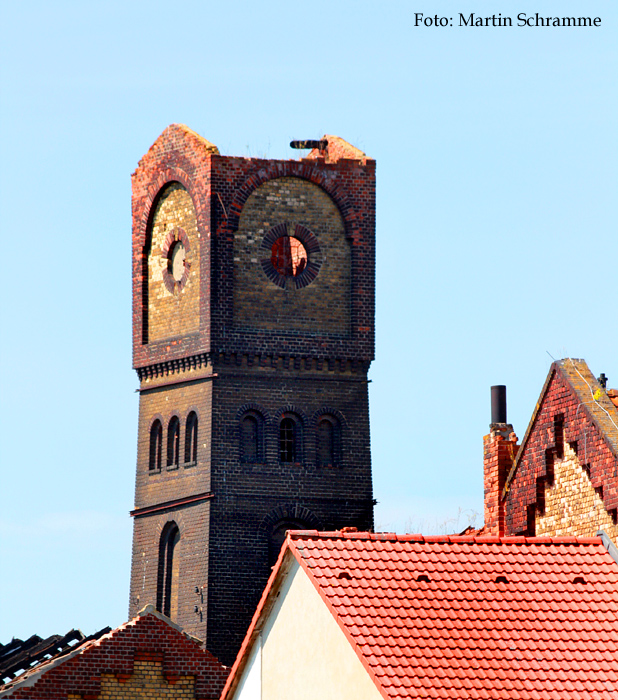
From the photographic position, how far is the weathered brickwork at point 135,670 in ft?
143

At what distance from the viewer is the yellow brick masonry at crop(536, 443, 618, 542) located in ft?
111

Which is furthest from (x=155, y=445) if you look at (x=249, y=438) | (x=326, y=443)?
(x=326, y=443)

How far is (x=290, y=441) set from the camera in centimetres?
5716

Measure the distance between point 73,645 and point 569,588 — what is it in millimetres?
20362

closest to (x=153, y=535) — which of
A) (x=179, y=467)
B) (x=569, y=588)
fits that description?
(x=179, y=467)

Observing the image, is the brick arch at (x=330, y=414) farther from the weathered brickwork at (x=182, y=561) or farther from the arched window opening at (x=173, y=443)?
the weathered brickwork at (x=182, y=561)

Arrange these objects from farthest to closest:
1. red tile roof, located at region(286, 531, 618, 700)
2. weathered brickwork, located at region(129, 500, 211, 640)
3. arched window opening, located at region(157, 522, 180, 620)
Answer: arched window opening, located at region(157, 522, 180, 620) < weathered brickwork, located at region(129, 500, 211, 640) < red tile roof, located at region(286, 531, 618, 700)

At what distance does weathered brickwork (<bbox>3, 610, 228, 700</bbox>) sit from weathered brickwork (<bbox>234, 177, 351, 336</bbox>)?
13228 millimetres

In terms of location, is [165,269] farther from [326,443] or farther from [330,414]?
[326,443]

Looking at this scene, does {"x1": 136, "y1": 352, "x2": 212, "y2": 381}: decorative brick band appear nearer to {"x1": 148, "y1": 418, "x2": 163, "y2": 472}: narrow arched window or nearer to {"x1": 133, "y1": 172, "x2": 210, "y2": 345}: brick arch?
{"x1": 133, "y1": 172, "x2": 210, "y2": 345}: brick arch

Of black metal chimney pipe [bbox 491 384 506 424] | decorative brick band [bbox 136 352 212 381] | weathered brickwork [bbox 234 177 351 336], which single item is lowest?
black metal chimney pipe [bbox 491 384 506 424]

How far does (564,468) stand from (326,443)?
22884 millimetres

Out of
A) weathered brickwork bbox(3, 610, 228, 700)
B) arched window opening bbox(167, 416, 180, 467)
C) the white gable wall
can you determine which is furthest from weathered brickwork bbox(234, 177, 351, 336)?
the white gable wall

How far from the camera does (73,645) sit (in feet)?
156
